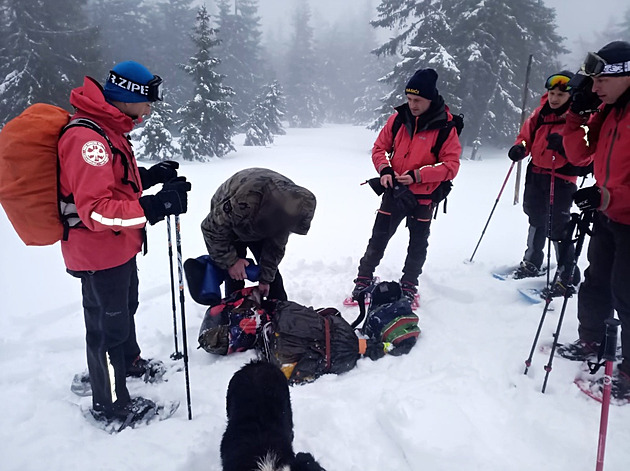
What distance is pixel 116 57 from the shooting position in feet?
124

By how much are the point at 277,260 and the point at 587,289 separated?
2869 mm

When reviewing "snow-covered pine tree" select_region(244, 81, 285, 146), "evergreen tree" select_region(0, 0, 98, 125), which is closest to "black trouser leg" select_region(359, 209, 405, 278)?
"evergreen tree" select_region(0, 0, 98, 125)

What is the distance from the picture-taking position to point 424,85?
3.98 m

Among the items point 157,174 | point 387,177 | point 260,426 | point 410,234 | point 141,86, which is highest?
point 141,86

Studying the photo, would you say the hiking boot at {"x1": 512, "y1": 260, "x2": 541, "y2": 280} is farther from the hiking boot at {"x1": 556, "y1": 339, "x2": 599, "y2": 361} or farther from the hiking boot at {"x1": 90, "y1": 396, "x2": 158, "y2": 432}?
the hiking boot at {"x1": 90, "y1": 396, "x2": 158, "y2": 432}

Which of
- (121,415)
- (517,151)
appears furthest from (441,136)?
(121,415)

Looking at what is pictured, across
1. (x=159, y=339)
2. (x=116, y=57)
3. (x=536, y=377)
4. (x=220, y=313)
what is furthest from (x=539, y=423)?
(x=116, y=57)

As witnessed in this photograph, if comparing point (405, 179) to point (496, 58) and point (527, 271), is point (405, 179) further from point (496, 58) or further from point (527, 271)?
point (496, 58)

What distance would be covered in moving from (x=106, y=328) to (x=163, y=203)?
1024 mm

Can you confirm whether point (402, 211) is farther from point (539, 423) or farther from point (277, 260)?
point (539, 423)

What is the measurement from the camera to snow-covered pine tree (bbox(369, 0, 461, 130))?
1924 cm

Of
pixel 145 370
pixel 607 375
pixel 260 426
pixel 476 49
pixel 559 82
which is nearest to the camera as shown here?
pixel 260 426

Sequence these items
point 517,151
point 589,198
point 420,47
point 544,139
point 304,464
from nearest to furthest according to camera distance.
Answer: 1. point 304,464
2. point 589,198
3. point 544,139
4. point 517,151
5. point 420,47

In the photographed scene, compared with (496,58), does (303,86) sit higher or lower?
lower
